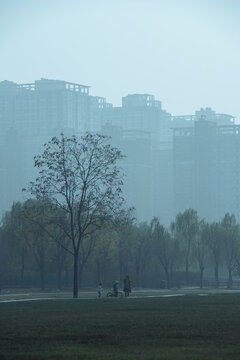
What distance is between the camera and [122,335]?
20656mm

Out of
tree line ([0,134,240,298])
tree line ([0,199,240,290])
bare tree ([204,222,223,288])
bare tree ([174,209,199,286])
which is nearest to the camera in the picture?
tree line ([0,134,240,298])

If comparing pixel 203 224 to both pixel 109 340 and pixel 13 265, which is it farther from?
pixel 109 340

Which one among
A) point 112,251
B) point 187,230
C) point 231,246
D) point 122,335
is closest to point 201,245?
point 187,230

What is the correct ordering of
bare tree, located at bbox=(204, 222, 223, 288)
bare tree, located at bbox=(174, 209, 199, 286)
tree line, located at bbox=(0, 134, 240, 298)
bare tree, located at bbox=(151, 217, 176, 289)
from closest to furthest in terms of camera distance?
tree line, located at bbox=(0, 134, 240, 298)
bare tree, located at bbox=(151, 217, 176, 289)
bare tree, located at bbox=(204, 222, 223, 288)
bare tree, located at bbox=(174, 209, 199, 286)

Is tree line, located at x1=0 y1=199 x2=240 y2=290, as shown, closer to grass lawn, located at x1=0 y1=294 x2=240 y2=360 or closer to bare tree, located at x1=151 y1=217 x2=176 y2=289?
bare tree, located at x1=151 y1=217 x2=176 y2=289

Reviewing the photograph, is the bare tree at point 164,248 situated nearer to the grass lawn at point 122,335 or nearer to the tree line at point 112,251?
Answer: the tree line at point 112,251

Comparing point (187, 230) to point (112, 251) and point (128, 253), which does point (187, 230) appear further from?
point (112, 251)

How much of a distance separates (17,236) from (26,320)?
153 ft

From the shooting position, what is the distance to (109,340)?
19594 mm

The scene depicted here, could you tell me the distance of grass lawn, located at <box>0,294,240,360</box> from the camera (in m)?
17.2

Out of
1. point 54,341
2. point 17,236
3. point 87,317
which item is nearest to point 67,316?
point 87,317

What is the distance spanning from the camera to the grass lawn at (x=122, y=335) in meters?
17.2

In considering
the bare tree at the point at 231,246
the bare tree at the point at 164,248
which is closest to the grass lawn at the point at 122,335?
the bare tree at the point at 164,248

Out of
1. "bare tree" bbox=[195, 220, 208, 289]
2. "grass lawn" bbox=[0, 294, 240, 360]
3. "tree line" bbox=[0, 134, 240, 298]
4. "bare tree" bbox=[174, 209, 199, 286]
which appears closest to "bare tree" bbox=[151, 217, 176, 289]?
"tree line" bbox=[0, 134, 240, 298]
